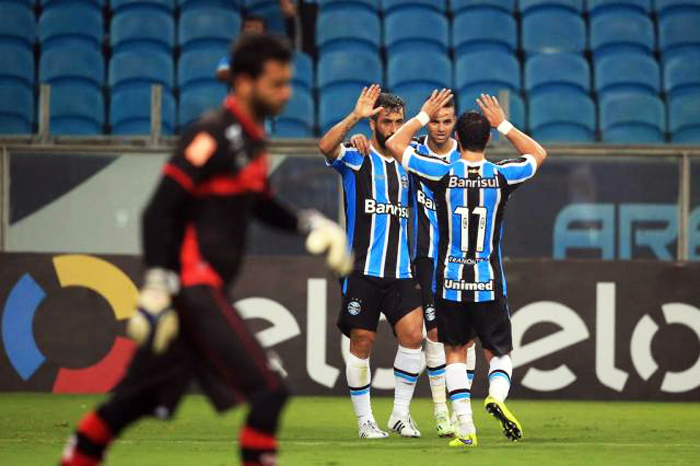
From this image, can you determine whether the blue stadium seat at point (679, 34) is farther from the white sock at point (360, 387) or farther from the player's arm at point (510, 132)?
the white sock at point (360, 387)

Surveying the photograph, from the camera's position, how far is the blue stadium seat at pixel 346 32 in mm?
16359

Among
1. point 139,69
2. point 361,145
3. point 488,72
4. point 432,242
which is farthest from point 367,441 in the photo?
point 139,69

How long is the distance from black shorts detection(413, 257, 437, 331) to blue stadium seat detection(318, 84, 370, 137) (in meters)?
4.90

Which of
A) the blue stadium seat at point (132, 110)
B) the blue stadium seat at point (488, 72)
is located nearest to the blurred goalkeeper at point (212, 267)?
the blue stadium seat at point (132, 110)

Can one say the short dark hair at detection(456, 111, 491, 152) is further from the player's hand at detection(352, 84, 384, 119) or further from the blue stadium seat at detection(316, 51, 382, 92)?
the blue stadium seat at detection(316, 51, 382, 92)

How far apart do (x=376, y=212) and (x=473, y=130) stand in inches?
45.3

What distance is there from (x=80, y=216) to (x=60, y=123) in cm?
273

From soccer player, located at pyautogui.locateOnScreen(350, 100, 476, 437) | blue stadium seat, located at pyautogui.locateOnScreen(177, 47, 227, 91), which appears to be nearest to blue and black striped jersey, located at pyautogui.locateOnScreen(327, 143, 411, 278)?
soccer player, located at pyautogui.locateOnScreen(350, 100, 476, 437)

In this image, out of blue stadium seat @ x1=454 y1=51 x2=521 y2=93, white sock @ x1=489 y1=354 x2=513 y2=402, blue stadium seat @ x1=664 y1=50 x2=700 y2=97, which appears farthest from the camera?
blue stadium seat @ x1=664 y1=50 x2=700 y2=97

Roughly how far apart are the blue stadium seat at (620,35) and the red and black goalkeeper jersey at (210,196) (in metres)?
11.7

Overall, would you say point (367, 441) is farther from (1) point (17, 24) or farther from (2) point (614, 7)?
(2) point (614, 7)

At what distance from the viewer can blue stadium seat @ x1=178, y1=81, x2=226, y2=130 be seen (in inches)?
583

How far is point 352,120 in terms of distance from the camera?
9008 millimetres

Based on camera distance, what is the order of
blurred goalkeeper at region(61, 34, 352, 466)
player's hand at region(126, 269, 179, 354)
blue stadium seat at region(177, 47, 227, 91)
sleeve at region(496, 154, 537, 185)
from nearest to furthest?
player's hand at region(126, 269, 179, 354) < blurred goalkeeper at region(61, 34, 352, 466) < sleeve at region(496, 154, 537, 185) < blue stadium seat at region(177, 47, 227, 91)
